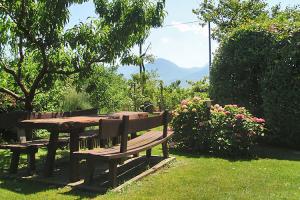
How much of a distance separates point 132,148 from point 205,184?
1282mm

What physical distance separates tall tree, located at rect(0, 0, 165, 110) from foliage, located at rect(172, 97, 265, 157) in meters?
2.03

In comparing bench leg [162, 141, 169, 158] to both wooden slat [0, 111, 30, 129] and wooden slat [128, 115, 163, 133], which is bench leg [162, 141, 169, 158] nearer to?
wooden slat [128, 115, 163, 133]

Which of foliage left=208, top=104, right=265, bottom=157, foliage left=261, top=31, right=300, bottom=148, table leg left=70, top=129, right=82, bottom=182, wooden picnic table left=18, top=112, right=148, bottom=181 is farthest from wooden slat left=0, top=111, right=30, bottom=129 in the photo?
foliage left=261, top=31, right=300, bottom=148

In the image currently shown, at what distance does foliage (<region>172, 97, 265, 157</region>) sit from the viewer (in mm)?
9344

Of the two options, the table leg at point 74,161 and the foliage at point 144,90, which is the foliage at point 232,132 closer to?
the table leg at point 74,161

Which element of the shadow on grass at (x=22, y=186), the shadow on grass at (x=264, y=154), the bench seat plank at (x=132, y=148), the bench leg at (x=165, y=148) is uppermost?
the bench seat plank at (x=132, y=148)

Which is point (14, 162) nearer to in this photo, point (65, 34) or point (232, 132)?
point (65, 34)

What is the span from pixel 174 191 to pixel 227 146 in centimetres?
328

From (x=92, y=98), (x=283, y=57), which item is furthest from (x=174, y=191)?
(x=92, y=98)

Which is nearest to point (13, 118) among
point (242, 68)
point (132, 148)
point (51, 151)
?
point (51, 151)

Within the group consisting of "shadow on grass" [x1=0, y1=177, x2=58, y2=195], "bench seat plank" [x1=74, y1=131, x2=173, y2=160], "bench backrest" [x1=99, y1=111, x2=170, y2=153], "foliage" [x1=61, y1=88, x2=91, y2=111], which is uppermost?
"foliage" [x1=61, y1=88, x2=91, y2=111]

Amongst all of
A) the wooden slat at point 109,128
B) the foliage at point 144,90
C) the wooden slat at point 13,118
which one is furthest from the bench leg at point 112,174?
the foliage at point 144,90

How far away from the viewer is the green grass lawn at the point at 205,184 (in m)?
6.10

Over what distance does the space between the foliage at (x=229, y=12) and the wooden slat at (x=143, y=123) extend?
1650cm
